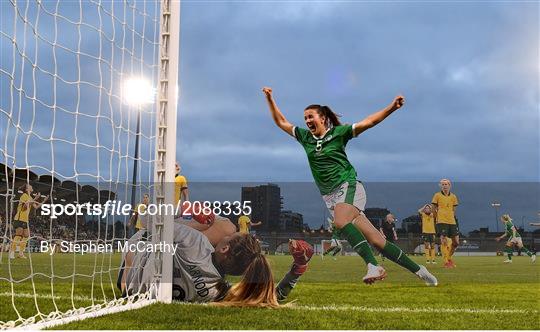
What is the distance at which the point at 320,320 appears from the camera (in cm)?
357

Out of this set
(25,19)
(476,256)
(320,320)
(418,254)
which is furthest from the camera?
(476,256)

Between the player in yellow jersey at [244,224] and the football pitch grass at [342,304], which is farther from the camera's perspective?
the player in yellow jersey at [244,224]

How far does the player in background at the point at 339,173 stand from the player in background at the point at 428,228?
1714mm

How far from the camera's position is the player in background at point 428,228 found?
6.45 metres

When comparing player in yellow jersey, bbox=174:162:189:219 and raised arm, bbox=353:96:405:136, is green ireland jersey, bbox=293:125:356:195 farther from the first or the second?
player in yellow jersey, bbox=174:162:189:219

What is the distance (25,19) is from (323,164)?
108 inches

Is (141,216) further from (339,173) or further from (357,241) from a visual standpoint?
(357,241)

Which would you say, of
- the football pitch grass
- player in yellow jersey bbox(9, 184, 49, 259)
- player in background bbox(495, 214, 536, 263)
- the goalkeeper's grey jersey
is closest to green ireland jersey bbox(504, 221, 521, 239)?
player in background bbox(495, 214, 536, 263)

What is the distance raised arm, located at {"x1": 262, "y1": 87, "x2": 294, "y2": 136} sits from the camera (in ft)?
16.1

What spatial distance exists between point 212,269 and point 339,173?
146cm

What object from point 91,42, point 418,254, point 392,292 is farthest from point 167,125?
point 418,254

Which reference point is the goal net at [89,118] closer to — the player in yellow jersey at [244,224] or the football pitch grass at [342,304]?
the football pitch grass at [342,304]

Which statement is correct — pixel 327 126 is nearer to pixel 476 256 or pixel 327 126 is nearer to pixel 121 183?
pixel 121 183

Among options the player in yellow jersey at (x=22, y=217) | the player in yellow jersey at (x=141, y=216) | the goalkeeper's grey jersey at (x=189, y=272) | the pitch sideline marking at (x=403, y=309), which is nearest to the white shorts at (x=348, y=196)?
the pitch sideline marking at (x=403, y=309)
